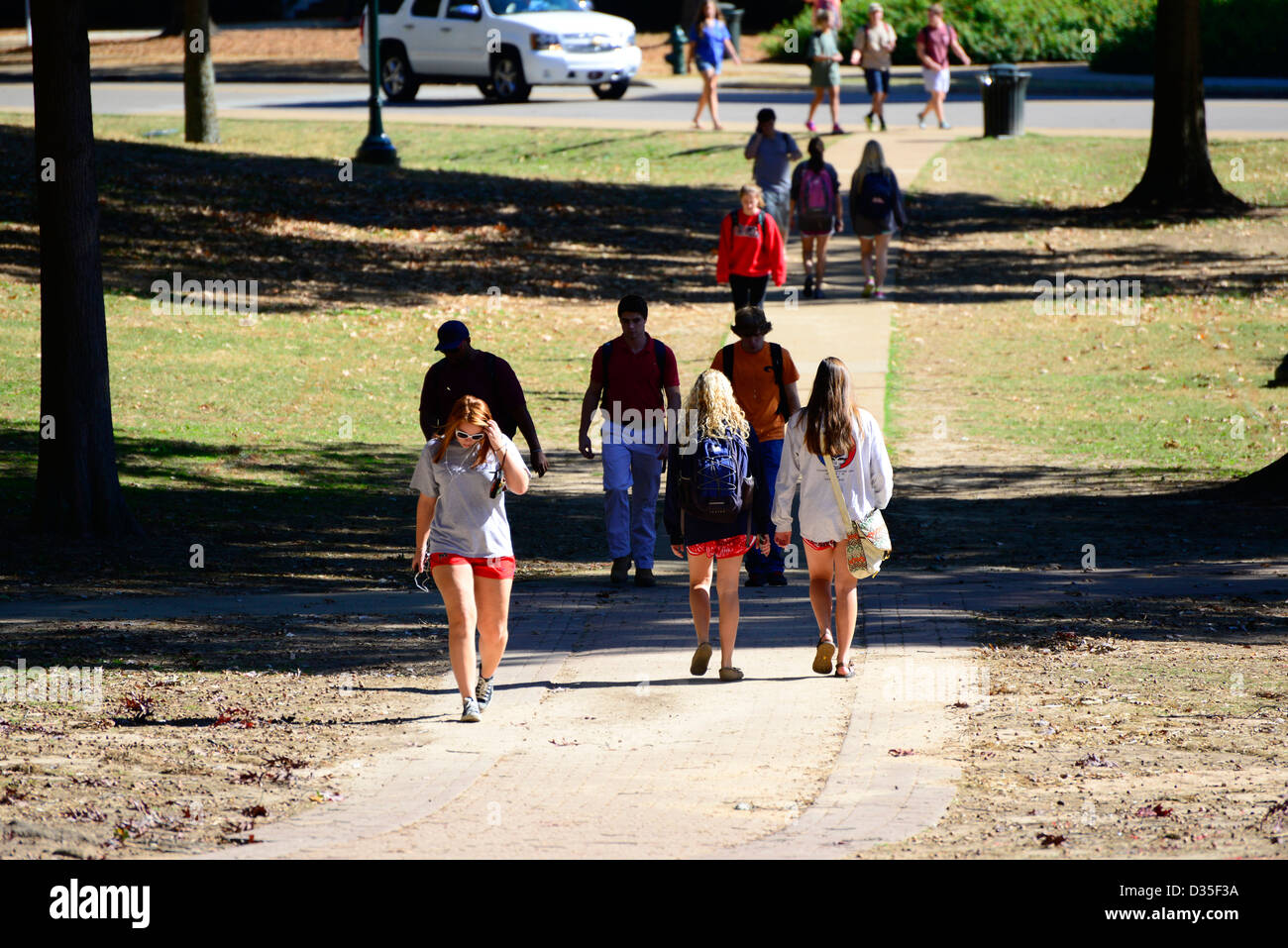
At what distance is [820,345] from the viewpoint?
55.8 feet

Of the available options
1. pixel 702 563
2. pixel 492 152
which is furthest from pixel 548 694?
pixel 492 152

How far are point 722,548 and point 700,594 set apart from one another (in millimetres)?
300

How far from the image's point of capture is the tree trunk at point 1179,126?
2309 centimetres

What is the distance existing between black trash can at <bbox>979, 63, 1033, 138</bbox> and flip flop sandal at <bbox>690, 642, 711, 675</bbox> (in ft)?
70.9

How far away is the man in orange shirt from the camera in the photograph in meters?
8.91

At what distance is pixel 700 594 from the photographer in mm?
8102

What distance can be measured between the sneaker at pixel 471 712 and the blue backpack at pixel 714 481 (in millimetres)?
1433

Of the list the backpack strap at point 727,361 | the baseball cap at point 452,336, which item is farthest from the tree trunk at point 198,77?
the baseball cap at point 452,336

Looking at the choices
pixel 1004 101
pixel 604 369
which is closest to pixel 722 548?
pixel 604 369

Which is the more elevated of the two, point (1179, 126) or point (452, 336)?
point (1179, 126)

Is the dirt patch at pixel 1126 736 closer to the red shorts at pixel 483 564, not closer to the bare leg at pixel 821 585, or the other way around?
the bare leg at pixel 821 585

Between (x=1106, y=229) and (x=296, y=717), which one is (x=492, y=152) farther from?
(x=296, y=717)

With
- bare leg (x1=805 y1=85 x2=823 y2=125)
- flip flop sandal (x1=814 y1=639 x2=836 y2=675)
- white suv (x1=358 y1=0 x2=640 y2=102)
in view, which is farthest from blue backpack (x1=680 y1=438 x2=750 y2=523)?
white suv (x1=358 y1=0 x2=640 y2=102)

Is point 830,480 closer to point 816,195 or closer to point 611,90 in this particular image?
point 816,195
